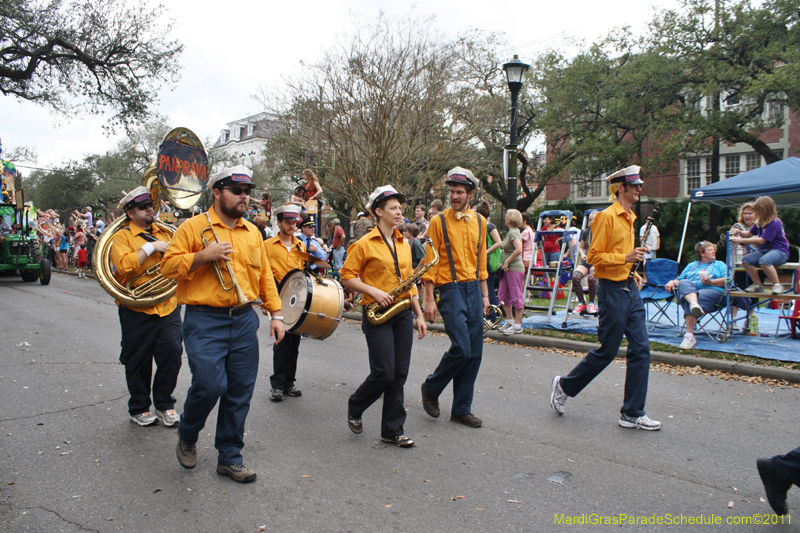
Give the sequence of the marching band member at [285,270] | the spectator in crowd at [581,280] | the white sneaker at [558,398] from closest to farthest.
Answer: the white sneaker at [558,398], the marching band member at [285,270], the spectator in crowd at [581,280]

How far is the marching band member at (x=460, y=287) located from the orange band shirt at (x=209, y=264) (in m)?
1.51

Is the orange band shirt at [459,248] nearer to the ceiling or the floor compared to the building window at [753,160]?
nearer to the floor

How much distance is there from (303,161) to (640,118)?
15956 millimetres

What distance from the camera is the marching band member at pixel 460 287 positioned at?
15.7 ft

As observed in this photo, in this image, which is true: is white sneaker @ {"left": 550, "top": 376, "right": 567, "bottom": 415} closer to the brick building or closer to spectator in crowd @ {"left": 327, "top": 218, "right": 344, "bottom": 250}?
spectator in crowd @ {"left": 327, "top": 218, "right": 344, "bottom": 250}

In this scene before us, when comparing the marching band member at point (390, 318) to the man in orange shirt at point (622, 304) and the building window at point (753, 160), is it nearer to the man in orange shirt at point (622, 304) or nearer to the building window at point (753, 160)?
the man in orange shirt at point (622, 304)

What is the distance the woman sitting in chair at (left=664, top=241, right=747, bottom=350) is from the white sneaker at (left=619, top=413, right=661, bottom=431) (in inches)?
134

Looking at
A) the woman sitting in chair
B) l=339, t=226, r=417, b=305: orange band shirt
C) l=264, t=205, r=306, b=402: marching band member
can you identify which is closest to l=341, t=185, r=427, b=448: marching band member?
l=339, t=226, r=417, b=305: orange band shirt

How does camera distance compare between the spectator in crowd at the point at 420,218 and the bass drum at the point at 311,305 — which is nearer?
the bass drum at the point at 311,305

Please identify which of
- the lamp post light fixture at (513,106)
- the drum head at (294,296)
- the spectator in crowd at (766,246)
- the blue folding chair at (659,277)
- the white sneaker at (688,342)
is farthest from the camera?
the lamp post light fixture at (513,106)

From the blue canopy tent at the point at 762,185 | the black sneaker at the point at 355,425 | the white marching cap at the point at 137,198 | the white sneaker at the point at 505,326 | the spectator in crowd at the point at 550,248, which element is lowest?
the black sneaker at the point at 355,425

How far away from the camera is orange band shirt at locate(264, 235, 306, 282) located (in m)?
6.20

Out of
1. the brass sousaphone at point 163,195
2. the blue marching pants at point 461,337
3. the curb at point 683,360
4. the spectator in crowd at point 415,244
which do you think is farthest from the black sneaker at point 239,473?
the spectator in crowd at point 415,244

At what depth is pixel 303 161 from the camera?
71.8ft
